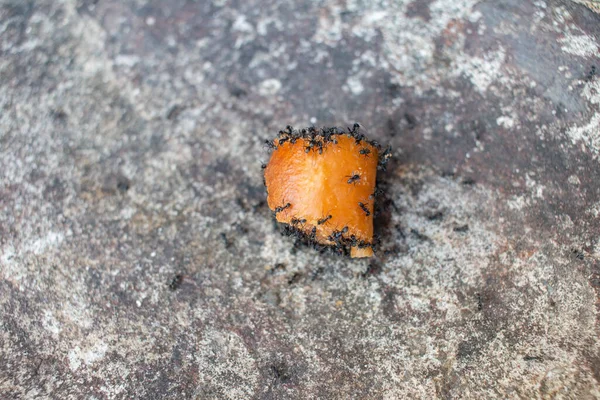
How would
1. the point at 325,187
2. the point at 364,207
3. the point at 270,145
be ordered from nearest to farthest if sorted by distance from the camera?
the point at 325,187
the point at 364,207
the point at 270,145

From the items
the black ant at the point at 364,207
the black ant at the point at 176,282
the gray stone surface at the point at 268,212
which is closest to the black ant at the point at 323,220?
the black ant at the point at 364,207

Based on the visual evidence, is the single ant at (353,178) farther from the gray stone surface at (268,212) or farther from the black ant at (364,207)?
the gray stone surface at (268,212)

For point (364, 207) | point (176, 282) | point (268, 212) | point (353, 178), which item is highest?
point (353, 178)

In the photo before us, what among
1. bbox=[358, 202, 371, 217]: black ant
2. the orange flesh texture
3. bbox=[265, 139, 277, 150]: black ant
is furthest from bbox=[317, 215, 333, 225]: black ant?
bbox=[265, 139, 277, 150]: black ant

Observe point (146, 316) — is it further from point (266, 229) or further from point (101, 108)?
point (101, 108)

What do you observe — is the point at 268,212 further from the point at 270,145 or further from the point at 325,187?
the point at 325,187

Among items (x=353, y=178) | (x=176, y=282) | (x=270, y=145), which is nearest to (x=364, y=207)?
(x=353, y=178)
